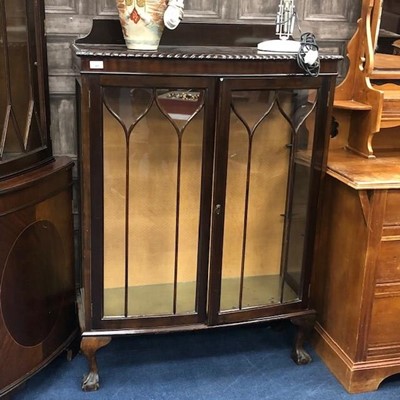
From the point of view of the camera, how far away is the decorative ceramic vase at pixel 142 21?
5.82ft

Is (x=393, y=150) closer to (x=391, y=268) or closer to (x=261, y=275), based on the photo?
(x=391, y=268)

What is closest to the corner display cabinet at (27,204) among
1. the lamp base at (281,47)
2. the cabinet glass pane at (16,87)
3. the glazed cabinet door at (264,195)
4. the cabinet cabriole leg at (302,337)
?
the cabinet glass pane at (16,87)

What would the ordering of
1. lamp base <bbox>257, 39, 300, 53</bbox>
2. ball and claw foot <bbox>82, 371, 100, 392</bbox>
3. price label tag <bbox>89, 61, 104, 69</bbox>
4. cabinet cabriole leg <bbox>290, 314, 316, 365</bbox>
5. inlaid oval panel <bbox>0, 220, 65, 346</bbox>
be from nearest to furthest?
1. price label tag <bbox>89, 61, 104, 69</bbox>
2. inlaid oval panel <bbox>0, 220, 65, 346</bbox>
3. lamp base <bbox>257, 39, 300, 53</bbox>
4. ball and claw foot <bbox>82, 371, 100, 392</bbox>
5. cabinet cabriole leg <bbox>290, 314, 316, 365</bbox>

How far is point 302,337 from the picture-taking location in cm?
222

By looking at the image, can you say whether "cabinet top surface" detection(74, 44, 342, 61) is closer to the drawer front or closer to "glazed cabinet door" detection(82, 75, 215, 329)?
"glazed cabinet door" detection(82, 75, 215, 329)

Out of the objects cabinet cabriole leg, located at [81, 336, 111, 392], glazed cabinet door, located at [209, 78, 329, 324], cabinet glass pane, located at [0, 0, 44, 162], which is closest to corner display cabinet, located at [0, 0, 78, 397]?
cabinet glass pane, located at [0, 0, 44, 162]

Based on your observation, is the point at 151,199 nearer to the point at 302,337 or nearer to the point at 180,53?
the point at 180,53

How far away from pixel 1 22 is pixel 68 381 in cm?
120

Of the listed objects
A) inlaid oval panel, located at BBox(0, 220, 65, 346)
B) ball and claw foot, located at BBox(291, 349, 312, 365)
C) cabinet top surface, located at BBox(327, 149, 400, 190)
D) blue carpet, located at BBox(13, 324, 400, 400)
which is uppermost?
cabinet top surface, located at BBox(327, 149, 400, 190)

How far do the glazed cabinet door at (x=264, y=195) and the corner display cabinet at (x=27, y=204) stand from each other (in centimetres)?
53

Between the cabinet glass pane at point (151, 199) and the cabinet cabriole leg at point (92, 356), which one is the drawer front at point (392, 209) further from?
the cabinet cabriole leg at point (92, 356)

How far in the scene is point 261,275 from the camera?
7.07ft

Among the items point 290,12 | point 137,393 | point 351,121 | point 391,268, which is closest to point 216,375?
point 137,393

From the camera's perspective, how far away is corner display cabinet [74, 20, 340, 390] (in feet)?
5.89
